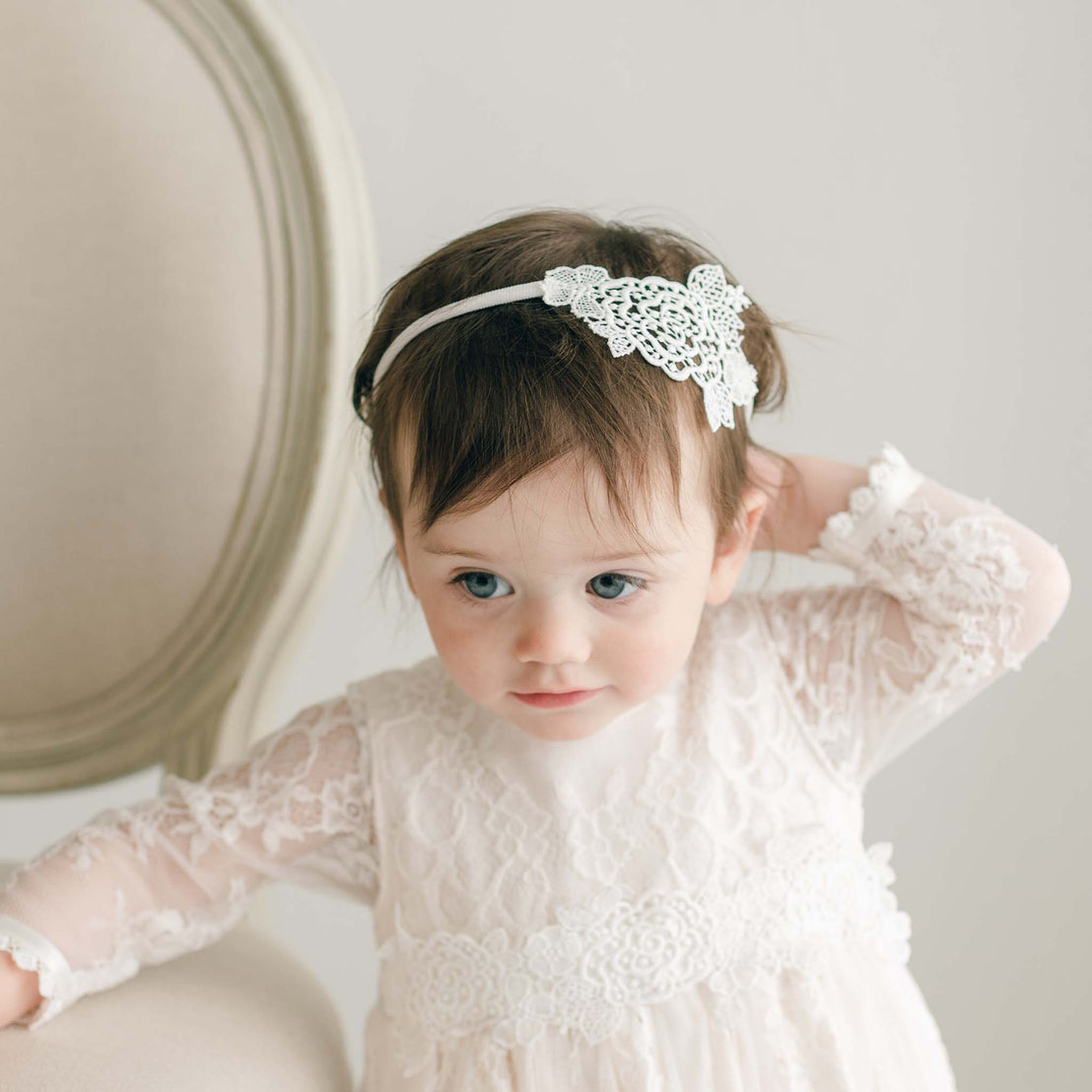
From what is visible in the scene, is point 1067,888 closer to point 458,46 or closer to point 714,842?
point 714,842

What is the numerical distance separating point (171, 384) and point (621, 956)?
0.54 m

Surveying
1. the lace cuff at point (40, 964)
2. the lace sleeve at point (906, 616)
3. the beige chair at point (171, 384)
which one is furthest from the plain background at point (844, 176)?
the lace cuff at point (40, 964)

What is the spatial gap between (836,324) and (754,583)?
29 centimetres

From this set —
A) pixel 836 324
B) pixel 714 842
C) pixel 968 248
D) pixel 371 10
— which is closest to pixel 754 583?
pixel 836 324

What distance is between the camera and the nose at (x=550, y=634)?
76 cm

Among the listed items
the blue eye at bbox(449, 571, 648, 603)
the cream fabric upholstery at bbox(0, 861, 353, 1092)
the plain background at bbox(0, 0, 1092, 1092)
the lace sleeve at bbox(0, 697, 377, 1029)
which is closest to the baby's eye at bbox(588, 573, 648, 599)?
the blue eye at bbox(449, 571, 648, 603)

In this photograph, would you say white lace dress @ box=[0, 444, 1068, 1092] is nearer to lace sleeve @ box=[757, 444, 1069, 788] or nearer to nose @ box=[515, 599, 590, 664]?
lace sleeve @ box=[757, 444, 1069, 788]

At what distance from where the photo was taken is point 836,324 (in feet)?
3.96

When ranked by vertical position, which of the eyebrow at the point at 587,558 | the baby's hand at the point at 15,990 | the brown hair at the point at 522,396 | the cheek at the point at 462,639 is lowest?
the baby's hand at the point at 15,990

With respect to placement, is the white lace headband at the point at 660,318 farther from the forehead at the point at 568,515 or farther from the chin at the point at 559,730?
the chin at the point at 559,730

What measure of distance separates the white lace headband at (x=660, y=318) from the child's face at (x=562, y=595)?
46 millimetres

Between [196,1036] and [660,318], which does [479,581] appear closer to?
[660,318]

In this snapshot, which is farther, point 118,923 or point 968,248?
point 968,248

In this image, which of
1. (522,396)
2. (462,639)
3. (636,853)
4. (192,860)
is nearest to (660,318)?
(522,396)
